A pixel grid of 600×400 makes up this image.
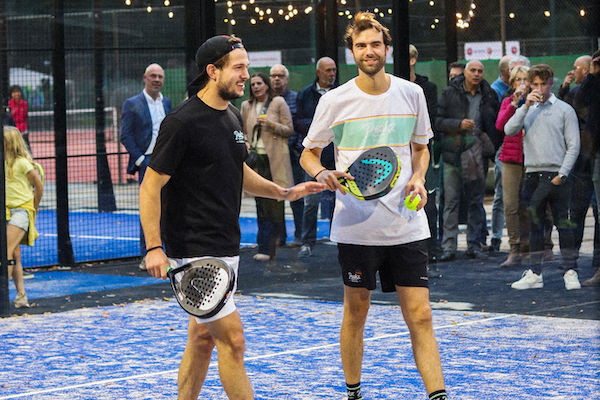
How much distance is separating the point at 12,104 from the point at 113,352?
9.99 m

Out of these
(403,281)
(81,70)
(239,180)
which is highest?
(81,70)

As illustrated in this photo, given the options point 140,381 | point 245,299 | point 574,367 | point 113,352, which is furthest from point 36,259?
point 574,367

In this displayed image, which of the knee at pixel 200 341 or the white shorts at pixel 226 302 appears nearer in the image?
the white shorts at pixel 226 302

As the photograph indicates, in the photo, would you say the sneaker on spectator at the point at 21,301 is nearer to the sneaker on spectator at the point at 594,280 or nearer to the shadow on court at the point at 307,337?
the shadow on court at the point at 307,337

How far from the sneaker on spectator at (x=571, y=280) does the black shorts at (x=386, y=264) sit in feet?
14.7

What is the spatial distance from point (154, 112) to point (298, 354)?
5.08 m

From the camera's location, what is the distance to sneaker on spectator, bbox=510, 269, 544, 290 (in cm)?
1041

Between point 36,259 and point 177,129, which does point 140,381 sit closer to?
point 177,129

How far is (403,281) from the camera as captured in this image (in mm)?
6016

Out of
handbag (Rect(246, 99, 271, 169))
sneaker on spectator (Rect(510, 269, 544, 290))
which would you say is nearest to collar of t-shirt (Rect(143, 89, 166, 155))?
handbag (Rect(246, 99, 271, 169))

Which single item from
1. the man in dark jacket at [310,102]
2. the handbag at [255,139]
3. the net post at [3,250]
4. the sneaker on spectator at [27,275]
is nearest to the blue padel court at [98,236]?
the man in dark jacket at [310,102]

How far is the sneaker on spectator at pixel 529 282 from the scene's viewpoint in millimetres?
10414

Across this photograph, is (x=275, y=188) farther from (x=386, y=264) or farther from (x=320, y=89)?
(x=320, y=89)

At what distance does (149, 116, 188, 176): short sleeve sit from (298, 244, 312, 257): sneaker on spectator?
6587mm
